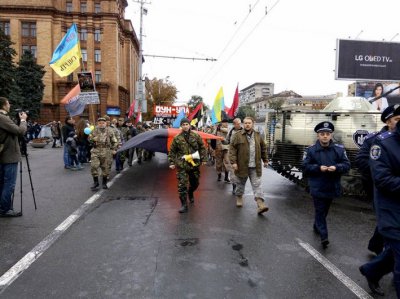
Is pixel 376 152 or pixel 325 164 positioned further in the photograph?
pixel 325 164

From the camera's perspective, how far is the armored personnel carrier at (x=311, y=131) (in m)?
7.60

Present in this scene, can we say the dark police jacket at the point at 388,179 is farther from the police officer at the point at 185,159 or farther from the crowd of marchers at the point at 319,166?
the police officer at the point at 185,159

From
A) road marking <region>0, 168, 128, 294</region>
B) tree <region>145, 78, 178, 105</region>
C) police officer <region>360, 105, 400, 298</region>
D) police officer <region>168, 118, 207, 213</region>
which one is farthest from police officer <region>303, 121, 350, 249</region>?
tree <region>145, 78, 178, 105</region>

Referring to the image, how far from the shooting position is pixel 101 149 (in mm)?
8352

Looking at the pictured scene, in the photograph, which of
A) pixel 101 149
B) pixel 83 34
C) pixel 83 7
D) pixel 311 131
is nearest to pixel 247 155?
pixel 311 131

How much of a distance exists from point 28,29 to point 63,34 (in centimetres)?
460

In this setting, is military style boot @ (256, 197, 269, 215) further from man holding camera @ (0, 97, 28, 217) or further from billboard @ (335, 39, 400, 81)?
billboard @ (335, 39, 400, 81)

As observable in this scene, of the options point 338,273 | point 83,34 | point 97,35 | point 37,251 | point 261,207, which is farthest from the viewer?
point 97,35

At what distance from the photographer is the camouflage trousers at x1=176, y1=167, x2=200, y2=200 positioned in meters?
6.50

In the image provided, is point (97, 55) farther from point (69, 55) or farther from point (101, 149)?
point (101, 149)

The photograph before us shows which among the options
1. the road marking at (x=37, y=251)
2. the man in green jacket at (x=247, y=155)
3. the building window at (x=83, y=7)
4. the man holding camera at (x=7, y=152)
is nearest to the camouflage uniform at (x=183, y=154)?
the man in green jacket at (x=247, y=155)

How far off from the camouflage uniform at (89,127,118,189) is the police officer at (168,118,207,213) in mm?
2352

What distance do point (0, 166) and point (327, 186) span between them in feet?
16.5

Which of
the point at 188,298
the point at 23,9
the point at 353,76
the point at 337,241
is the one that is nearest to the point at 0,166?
the point at 188,298
